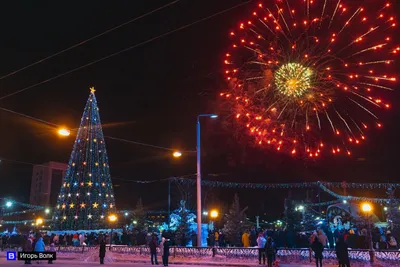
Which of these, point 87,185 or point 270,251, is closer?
point 270,251

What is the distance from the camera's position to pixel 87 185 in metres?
33.8

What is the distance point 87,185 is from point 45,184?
332ft

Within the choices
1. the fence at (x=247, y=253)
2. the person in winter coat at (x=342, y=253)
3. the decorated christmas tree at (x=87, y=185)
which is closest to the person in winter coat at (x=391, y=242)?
the fence at (x=247, y=253)

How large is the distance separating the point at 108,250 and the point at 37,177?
114 metres

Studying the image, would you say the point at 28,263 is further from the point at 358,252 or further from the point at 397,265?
the point at 397,265

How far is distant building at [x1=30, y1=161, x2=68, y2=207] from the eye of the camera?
126 m

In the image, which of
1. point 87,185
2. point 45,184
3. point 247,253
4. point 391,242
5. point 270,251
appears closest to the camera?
point 270,251

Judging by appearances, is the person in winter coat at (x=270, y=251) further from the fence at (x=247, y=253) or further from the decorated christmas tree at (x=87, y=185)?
the decorated christmas tree at (x=87, y=185)

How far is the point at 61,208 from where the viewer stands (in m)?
33.5

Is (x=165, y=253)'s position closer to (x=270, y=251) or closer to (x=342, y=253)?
(x=270, y=251)

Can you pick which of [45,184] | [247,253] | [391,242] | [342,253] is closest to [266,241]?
[247,253]

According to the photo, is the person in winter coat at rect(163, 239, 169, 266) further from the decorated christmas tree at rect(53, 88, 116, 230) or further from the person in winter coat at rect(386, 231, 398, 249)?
the decorated christmas tree at rect(53, 88, 116, 230)

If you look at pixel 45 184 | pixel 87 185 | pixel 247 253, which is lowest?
pixel 247 253

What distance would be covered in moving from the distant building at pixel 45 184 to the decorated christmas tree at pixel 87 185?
3749 inches
